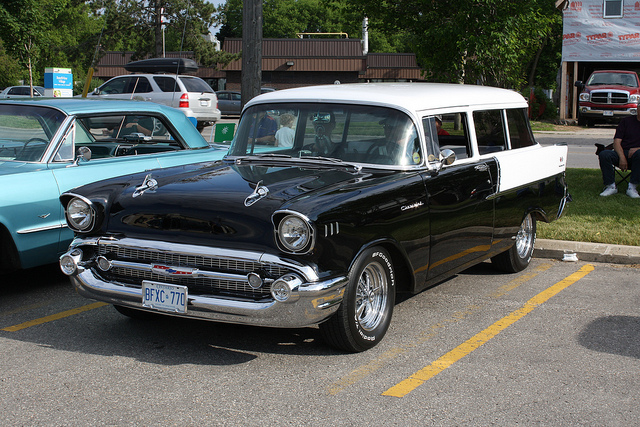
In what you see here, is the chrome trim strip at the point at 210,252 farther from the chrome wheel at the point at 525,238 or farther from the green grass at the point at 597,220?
the green grass at the point at 597,220

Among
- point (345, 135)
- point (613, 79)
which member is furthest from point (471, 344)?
point (613, 79)

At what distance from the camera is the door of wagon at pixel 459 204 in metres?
5.21

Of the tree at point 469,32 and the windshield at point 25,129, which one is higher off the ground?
the tree at point 469,32

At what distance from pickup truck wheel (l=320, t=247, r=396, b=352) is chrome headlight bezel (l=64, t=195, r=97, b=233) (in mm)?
1678

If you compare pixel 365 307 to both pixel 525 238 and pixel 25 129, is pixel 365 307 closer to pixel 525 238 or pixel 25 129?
pixel 525 238

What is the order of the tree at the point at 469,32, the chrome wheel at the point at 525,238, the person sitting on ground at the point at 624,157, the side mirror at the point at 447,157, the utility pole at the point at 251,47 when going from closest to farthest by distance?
the side mirror at the point at 447,157 → the chrome wheel at the point at 525,238 → the person sitting on ground at the point at 624,157 → the utility pole at the point at 251,47 → the tree at the point at 469,32

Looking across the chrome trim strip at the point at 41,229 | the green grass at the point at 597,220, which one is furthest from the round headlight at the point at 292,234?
the green grass at the point at 597,220

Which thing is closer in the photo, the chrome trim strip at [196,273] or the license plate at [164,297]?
the chrome trim strip at [196,273]

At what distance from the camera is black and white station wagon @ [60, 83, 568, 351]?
417 centimetres

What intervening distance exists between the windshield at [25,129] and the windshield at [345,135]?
6.72 feet

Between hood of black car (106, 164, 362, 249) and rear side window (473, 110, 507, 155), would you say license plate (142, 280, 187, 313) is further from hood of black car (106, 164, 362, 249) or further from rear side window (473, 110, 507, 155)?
rear side window (473, 110, 507, 155)

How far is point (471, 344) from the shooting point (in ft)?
15.8

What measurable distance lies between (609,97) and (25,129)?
23.7 meters

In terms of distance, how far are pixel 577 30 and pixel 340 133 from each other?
27.5 metres
